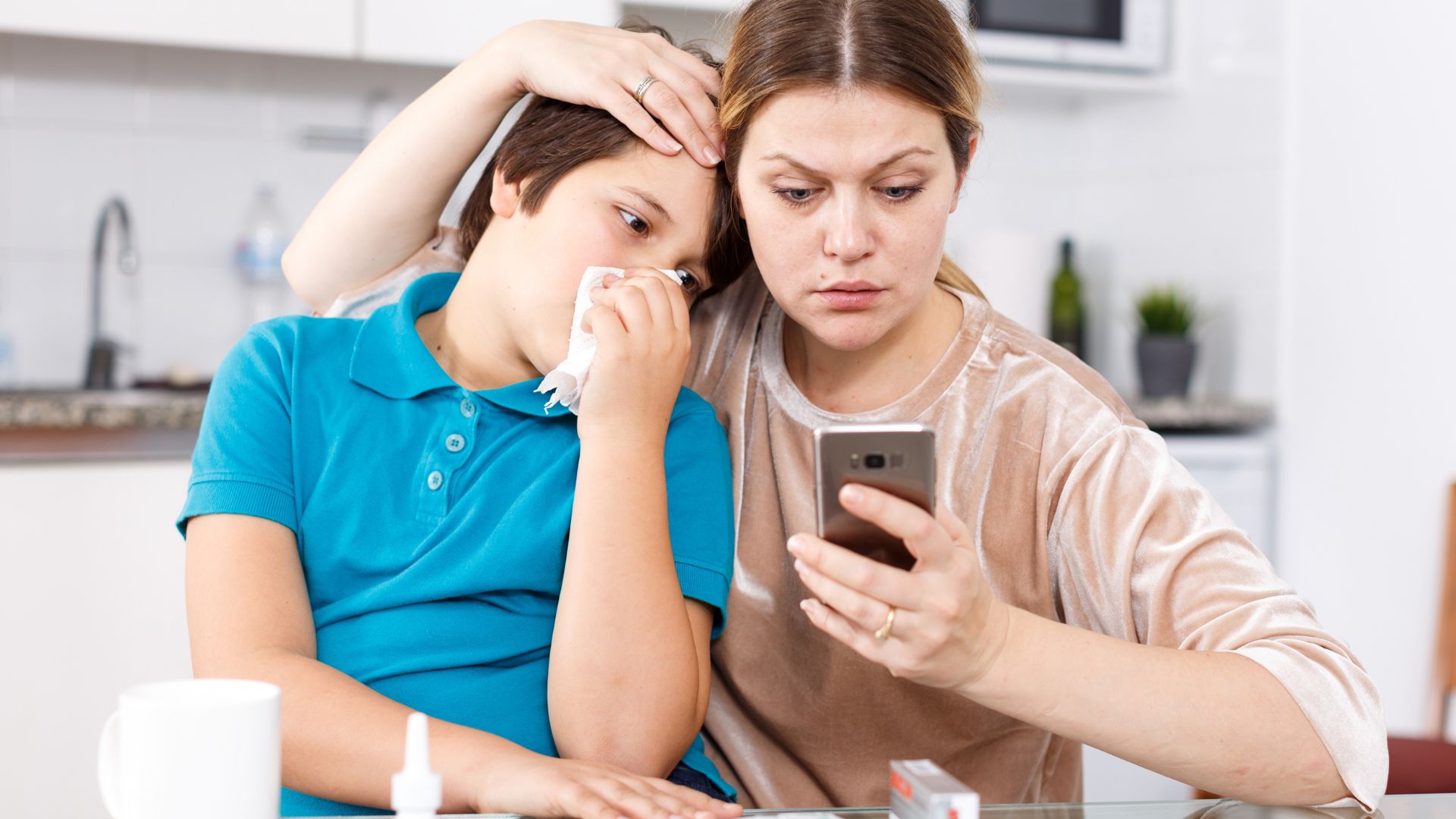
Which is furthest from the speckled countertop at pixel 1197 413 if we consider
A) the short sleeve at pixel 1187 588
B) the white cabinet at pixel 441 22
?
the short sleeve at pixel 1187 588

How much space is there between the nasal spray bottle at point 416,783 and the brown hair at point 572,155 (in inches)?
23.3

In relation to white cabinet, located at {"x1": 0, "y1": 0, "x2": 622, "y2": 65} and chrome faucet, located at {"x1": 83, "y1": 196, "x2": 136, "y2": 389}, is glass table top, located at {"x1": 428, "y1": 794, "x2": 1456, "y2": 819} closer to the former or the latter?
white cabinet, located at {"x1": 0, "y1": 0, "x2": 622, "y2": 65}

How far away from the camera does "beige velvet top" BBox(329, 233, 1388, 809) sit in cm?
101

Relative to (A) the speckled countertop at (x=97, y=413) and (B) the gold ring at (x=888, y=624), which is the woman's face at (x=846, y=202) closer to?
(B) the gold ring at (x=888, y=624)

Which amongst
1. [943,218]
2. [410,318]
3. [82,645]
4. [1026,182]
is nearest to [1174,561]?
[943,218]

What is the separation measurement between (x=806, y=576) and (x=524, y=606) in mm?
362

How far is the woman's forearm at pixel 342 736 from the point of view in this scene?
0.83 metres

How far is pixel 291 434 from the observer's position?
3.33 feet

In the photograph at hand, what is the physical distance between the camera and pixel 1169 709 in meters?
0.82

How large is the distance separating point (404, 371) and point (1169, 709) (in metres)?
0.65

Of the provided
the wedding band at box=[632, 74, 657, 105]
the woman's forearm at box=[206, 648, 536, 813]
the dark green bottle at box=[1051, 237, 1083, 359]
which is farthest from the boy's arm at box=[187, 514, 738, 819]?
the dark green bottle at box=[1051, 237, 1083, 359]

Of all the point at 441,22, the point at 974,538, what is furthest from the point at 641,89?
the point at 441,22

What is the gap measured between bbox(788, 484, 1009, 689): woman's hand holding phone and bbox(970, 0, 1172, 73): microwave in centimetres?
221

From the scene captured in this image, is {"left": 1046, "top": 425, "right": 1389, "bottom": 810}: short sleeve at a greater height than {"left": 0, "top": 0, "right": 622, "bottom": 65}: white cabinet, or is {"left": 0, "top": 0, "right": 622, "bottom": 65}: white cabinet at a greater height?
{"left": 0, "top": 0, "right": 622, "bottom": 65}: white cabinet
